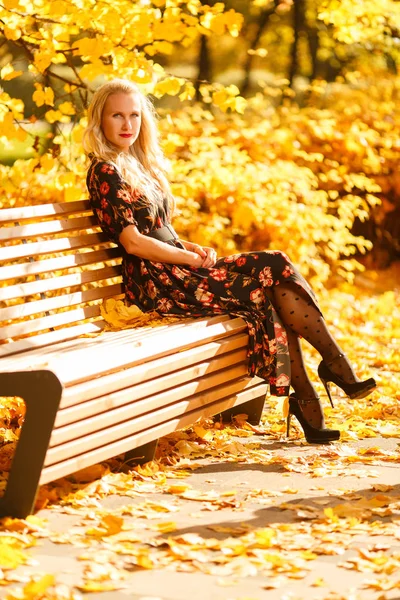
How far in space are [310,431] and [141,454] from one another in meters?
0.84

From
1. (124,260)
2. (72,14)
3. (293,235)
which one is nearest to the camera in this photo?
(124,260)

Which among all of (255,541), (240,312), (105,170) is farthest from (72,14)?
(255,541)

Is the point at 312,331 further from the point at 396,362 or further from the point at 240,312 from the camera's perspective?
the point at 396,362

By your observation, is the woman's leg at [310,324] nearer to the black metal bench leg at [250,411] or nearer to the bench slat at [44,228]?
the black metal bench leg at [250,411]

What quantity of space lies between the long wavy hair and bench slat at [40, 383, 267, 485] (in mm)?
949

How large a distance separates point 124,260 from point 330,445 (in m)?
1.27

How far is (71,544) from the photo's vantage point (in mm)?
3236

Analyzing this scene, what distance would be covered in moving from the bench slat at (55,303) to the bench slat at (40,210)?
0.35 metres

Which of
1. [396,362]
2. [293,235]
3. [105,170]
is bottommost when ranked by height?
[396,362]

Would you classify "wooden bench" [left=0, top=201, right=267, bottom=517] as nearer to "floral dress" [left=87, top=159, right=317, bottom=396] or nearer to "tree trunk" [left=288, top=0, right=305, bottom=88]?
"floral dress" [left=87, top=159, right=317, bottom=396]

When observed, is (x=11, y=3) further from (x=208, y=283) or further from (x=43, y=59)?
(x=208, y=283)

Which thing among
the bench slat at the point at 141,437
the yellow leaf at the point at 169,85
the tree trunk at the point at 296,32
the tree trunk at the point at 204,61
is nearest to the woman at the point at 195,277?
the bench slat at the point at 141,437

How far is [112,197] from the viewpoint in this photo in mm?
4707

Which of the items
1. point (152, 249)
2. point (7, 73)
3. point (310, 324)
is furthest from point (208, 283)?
point (7, 73)
